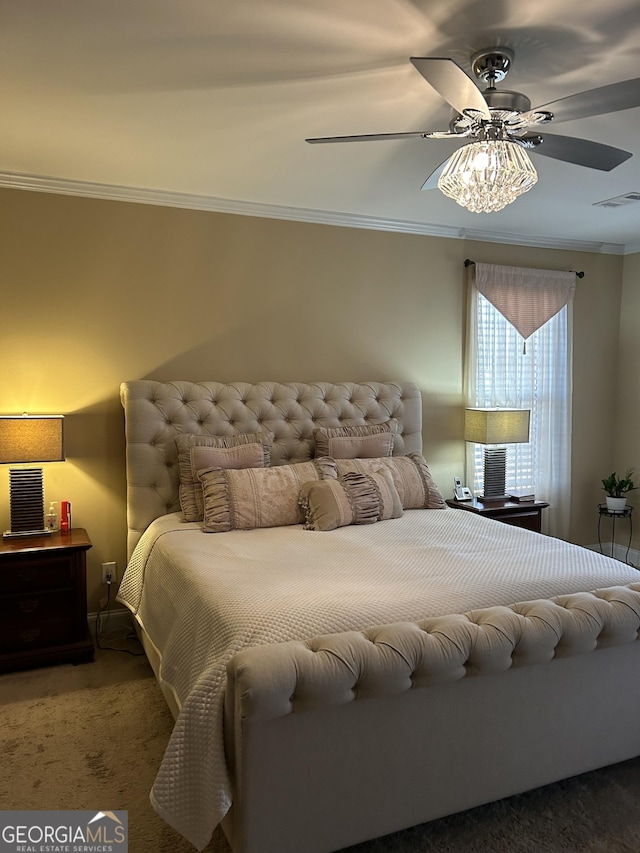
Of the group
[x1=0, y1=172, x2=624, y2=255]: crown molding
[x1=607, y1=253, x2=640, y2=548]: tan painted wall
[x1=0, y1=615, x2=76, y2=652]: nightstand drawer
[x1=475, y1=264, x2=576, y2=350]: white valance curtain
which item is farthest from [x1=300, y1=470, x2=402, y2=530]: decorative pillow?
[x1=607, y1=253, x2=640, y2=548]: tan painted wall

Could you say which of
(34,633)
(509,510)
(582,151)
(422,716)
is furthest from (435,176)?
(34,633)

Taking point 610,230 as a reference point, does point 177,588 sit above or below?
below

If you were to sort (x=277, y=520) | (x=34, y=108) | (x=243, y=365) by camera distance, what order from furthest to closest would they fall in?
(x=243, y=365) < (x=277, y=520) < (x=34, y=108)

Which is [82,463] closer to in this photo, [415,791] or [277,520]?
[277,520]

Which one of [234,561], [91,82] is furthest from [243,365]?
[91,82]

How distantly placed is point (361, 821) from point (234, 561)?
1.09m

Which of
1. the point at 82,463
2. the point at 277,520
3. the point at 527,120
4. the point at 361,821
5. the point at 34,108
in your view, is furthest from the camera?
the point at 82,463

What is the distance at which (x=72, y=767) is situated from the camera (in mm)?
2385

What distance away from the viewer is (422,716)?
6.25ft

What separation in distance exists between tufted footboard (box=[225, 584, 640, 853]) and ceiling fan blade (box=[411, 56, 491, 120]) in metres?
1.55

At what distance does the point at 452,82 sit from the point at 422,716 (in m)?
1.82

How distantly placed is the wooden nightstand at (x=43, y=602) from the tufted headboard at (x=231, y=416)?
1.26 ft

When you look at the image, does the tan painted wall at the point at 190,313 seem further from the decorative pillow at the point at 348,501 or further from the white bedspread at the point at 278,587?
the decorative pillow at the point at 348,501

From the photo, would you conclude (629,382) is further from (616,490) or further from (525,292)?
(525,292)
